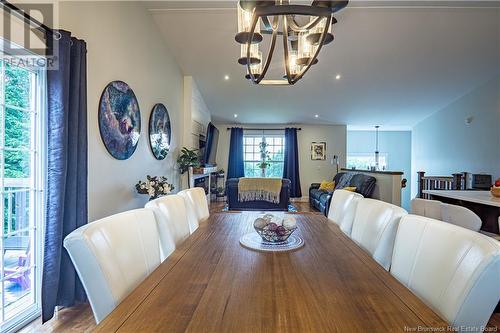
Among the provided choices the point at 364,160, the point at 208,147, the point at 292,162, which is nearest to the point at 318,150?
the point at 292,162

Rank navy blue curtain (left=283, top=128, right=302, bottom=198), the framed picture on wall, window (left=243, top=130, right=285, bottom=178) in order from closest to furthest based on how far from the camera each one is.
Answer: navy blue curtain (left=283, top=128, right=302, bottom=198) → the framed picture on wall → window (left=243, top=130, right=285, bottom=178)

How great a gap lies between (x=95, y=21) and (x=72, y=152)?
1360 mm

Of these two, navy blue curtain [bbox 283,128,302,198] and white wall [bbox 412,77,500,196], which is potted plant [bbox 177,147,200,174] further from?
white wall [bbox 412,77,500,196]

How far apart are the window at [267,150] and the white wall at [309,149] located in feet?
1.50

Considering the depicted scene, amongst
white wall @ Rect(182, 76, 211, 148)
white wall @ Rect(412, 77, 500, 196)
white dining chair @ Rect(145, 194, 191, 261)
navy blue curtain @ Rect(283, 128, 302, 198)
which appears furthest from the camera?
navy blue curtain @ Rect(283, 128, 302, 198)

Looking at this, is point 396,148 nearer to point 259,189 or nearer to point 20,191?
point 259,189

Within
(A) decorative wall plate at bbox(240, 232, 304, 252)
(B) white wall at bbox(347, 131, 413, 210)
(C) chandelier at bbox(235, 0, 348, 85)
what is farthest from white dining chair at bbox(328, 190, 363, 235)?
(B) white wall at bbox(347, 131, 413, 210)

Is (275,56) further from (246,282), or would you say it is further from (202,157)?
(246,282)

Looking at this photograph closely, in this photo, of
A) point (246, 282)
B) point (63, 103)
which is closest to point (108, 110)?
point (63, 103)

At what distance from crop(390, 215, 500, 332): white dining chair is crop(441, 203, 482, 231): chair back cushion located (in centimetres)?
143

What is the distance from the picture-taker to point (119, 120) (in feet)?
10.1

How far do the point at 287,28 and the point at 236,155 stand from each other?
7.27 metres

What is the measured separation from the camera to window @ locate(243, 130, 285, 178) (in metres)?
9.35

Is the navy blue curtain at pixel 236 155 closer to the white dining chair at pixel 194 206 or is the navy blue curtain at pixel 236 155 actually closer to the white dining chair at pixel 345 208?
the white dining chair at pixel 194 206
